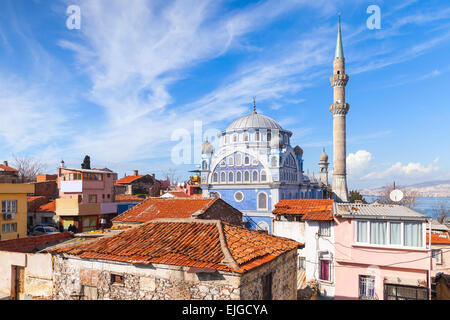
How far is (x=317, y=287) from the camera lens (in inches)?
531

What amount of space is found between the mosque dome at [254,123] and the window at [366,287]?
24097 mm

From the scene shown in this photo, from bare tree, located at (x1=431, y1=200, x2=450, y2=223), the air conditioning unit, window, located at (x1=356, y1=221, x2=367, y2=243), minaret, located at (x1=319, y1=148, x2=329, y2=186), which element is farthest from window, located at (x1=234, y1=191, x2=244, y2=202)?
minaret, located at (x1=319, y1=148, x2=329, y2=186)

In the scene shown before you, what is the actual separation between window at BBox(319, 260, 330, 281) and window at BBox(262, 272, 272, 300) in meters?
7.52

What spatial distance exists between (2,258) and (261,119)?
28.5 metres

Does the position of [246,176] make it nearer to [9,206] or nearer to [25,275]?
[9,206]

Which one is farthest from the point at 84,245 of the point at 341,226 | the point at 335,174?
the point at 335,174

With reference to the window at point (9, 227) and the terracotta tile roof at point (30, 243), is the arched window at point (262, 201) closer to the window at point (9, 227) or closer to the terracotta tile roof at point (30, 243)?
the terracotta tile roof at point (30, 243)

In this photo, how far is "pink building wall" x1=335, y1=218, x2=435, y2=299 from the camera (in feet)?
32.4

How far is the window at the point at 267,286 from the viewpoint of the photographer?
6.98 meters

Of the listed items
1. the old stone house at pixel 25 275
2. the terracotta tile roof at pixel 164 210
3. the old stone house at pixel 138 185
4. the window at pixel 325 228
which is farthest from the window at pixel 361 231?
the old stone house at pixel 138 185

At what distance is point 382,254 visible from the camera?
33.6ft

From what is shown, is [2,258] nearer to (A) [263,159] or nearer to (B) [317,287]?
(B) [317,287]

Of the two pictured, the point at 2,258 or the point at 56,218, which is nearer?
the point at 2,258

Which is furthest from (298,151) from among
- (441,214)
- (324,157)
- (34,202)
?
(34,202)
